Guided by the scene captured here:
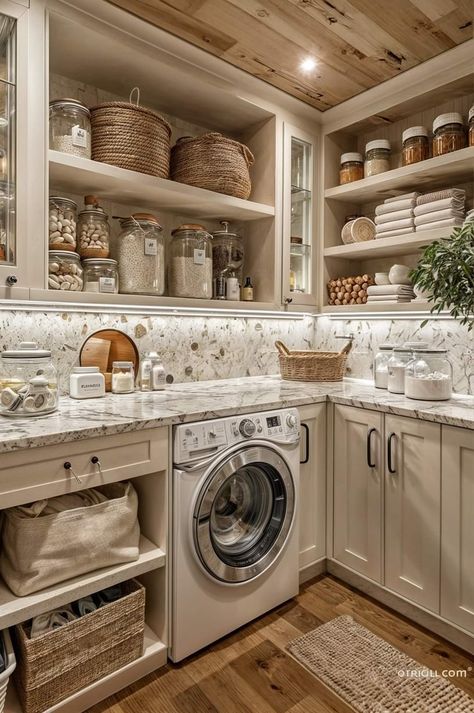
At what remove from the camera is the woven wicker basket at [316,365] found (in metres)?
2.66

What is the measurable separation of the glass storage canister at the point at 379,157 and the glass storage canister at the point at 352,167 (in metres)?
0.12

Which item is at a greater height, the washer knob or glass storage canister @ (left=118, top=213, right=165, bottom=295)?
glass storage canister @ (left=118, top=213, right=165, bottom=295)

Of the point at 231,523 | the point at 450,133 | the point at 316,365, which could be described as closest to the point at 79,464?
the point at 231,523

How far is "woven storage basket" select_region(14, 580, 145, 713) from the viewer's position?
1400 mm

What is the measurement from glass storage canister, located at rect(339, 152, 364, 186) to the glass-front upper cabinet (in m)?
0.20

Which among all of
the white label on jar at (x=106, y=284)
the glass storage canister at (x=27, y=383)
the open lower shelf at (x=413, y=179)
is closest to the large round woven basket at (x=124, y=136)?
the white label on jar at (x=106, y=284)

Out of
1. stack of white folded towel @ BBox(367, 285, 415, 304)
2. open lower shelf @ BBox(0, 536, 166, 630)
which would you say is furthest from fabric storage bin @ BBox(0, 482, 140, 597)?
stack of white folded towel @ BBox(367, 285, 415, 304)

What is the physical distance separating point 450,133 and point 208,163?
1.23 metres

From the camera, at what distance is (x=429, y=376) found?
213 centimetres

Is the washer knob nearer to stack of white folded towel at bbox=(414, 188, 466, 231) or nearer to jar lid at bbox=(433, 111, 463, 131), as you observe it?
stack of white folded towel at bbox=(414, 188, 466, 231)

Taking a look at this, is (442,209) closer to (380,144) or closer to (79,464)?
(380,144)

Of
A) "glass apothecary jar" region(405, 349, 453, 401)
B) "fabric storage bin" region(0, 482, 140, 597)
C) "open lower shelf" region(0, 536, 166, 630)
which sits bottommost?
"open lower shelf" region(0, 536, 166, 630)

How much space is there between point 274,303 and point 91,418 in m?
1.37

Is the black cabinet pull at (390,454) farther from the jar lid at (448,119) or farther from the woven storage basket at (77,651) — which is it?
the jar lid at (448,119)
